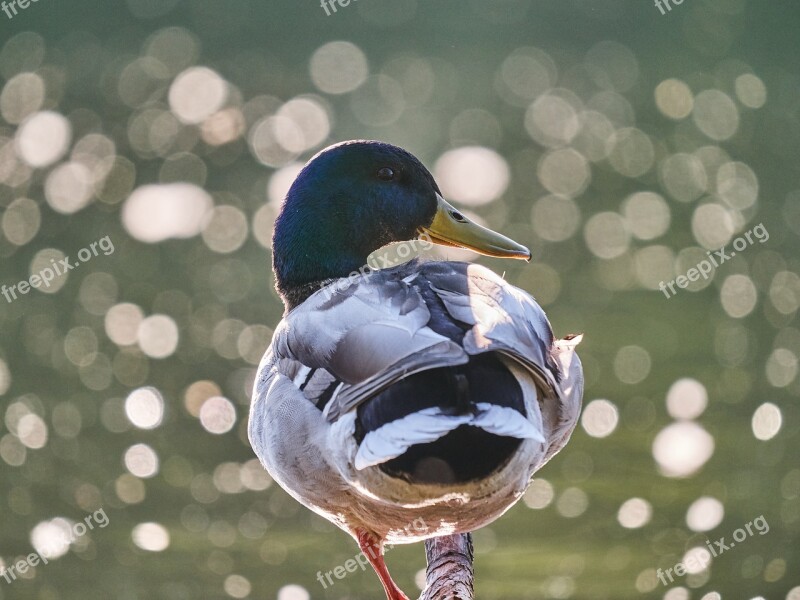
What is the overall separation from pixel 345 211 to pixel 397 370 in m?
1.43

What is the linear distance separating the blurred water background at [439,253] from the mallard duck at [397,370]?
187 inches

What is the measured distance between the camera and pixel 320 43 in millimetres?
11984

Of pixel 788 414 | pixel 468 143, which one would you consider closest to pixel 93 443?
pixel 468 143

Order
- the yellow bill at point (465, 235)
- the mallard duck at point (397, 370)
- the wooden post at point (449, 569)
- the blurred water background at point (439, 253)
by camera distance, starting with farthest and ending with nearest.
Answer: the blurred water background at point (439, 253) → the yellow bill at point (465, 235) → the wooden post at point (449, 569) → the mallard duck at point (397, 370)

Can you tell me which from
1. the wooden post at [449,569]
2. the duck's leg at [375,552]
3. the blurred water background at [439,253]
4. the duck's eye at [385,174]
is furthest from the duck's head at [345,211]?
the blurred water background at [439,253]

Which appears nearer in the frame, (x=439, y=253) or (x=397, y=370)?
(x=397, y=370)

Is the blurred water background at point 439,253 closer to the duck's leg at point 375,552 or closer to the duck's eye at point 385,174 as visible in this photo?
the duck's leg at point 375,552

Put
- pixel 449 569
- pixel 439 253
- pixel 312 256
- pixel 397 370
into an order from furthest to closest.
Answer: pixel 439 253 → pixel 312 256 → pixel 449 569 → pixel 397 370

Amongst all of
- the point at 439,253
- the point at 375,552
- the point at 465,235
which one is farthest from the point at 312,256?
the point at 439,253

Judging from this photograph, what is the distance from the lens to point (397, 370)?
2.47m

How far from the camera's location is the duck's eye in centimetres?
381

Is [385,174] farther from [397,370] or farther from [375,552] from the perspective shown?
[397,370]

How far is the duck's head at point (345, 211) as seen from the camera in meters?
3.80

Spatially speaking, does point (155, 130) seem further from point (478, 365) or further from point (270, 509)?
point (478, 365)
